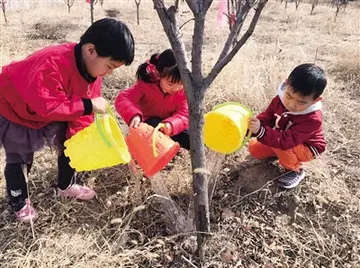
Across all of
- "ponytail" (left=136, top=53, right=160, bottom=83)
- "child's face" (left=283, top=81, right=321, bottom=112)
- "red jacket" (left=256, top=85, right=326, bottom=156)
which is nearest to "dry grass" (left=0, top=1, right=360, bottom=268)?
"red jacket" (left=256, top=85, right=326, bottom=156)

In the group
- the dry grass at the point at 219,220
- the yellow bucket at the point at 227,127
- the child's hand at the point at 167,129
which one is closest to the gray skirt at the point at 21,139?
the dry grass at the point at 219,220

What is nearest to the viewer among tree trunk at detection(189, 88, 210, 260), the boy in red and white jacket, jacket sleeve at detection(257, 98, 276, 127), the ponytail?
tree trunk at detection(189, 88, 210, 260)

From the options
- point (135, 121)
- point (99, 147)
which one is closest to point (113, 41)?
point (99, 147)

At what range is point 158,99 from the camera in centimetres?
231

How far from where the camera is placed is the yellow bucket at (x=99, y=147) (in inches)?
64.1

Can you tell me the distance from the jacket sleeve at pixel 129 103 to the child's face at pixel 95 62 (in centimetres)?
44

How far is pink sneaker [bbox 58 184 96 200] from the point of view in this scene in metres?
1.98

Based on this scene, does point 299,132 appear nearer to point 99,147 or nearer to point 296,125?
point 296,125

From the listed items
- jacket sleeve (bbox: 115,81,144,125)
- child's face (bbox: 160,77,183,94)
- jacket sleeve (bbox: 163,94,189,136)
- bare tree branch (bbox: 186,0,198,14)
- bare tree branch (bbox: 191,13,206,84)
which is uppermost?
bare tree branch (bbox: 186,0,198,14)

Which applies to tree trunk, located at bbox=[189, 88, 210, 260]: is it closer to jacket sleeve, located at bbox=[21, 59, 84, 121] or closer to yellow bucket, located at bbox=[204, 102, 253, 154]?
yellow bucket, located at bbox=[204, 102, 253, 154]

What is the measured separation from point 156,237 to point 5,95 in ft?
2.90

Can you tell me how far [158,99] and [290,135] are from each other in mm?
767

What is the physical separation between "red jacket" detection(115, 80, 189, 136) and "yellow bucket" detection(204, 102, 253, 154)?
266 mm

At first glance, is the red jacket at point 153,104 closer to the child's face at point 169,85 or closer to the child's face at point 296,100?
the child's face at point 169,85
